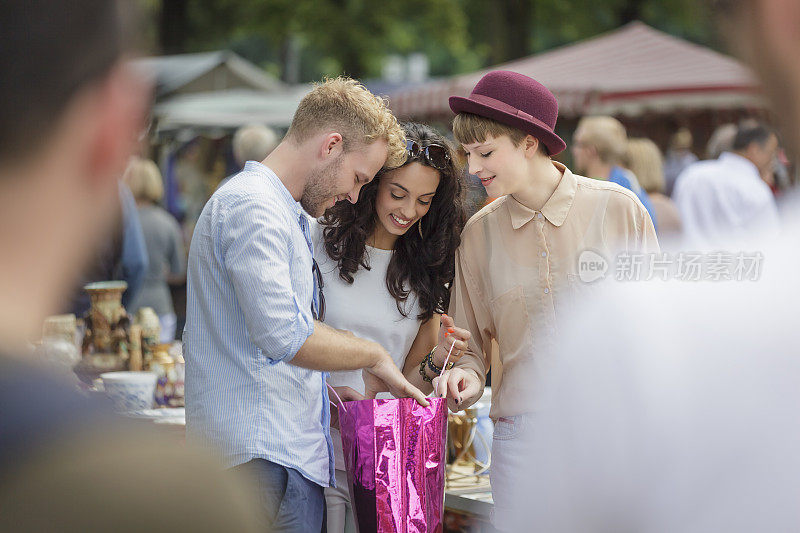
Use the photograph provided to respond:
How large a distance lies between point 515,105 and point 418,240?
556 millimetres

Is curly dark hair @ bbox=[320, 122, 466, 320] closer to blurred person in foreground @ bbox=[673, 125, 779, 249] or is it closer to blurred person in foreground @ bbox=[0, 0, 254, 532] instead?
blurred person in foreground @ bbox=[0, 0, 254, 532]

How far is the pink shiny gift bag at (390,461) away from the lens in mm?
2297

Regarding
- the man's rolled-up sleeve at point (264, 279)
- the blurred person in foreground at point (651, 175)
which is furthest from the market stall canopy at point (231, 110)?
the man's rolled-up sleeve at point (264, 279)

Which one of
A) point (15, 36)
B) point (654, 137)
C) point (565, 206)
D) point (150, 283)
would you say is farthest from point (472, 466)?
point (654, 137)

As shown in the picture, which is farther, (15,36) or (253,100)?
(253,100)

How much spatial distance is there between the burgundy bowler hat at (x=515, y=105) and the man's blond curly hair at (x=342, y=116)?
0.25 metres

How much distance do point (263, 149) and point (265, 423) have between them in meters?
4.47

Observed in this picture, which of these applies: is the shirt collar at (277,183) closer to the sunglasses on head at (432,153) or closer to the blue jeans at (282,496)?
the sunglasses on head at (432,153)

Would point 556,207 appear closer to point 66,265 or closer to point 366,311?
point 366,311

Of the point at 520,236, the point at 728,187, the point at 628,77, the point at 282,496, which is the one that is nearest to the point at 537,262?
the point at 520,236

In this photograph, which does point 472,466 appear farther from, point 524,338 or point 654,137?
point 654,137

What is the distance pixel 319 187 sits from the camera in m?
2.45

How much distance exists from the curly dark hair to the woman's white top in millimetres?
24

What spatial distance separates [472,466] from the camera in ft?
10.9
